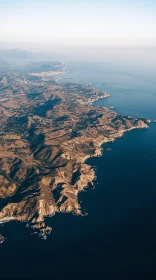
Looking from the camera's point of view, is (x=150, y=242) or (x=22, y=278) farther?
(x=150, y=242)

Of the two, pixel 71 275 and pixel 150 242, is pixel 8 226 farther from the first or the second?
pixel 150 242

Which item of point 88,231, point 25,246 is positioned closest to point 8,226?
point 25,246

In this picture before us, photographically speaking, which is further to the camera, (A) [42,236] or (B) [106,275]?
(A) [42,236]

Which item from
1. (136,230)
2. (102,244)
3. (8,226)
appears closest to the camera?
(102,244)

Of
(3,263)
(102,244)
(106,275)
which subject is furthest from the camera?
(102,244)

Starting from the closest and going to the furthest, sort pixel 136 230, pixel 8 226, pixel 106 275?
pixel 106 275
pixel 136 230
pixel 8 226

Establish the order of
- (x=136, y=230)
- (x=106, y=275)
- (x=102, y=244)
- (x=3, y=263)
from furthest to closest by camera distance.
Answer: (x=136, y=230)
(x=102, y=244)
(x=3, y=263)
(x=106, y=275)

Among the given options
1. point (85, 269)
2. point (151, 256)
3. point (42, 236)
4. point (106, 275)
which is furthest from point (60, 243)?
point (151, 256)

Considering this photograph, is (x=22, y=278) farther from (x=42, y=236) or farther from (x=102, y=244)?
(x=102, y=244)
